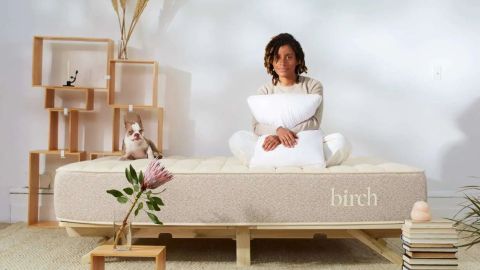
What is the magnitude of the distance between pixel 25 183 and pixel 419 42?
2819 millimetres

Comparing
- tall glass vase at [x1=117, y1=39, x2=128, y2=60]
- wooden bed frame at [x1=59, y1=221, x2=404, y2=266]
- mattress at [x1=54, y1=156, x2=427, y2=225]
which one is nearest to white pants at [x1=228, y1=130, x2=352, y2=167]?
mattress at [x1=54, y1=156, x2=427, y2=225]

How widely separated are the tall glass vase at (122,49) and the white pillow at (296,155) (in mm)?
1323

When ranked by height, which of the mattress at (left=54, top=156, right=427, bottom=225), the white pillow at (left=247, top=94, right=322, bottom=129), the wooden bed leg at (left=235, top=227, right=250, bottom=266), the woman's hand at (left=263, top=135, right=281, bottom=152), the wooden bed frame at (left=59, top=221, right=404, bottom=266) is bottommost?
the wooden bed leg at (left=235, top=227, right=250, bottom=266)

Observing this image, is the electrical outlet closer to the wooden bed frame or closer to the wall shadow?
the wall shadow

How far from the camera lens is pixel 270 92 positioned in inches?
116

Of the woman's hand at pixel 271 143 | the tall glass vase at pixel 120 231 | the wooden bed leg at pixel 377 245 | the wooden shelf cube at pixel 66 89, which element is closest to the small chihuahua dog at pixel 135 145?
the wooden shelf cube at pixel 66 89

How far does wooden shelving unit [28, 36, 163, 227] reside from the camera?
10.9 ft

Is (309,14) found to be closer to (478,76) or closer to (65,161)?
(478,76)

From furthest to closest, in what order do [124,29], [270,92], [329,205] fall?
[124,29] → [270,92] → [329,205]

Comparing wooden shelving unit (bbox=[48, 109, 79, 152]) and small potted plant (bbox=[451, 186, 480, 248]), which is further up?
wooden shelving unit (bbox=[48, 109, 79, 152])

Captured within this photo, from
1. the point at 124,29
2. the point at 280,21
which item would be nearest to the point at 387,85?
the point at 280,21

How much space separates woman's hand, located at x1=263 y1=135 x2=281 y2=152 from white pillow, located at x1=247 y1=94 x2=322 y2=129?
0.56 feet

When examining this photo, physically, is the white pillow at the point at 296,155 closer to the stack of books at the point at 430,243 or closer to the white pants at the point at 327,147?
the white pants at the point at 327,147

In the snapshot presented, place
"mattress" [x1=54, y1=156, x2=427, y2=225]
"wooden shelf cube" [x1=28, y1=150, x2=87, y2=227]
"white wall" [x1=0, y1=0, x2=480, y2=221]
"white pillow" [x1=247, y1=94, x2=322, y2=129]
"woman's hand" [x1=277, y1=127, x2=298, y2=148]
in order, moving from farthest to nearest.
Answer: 1. "white wall" [x1=0, y1=0, x2=480, y2=221]
2. "wooden shelf cube" [x1=28, y1=150, x2=87, y2=227]
3. "white pillow" [x1=247, y1=94, x2=322, y2=129]
4. "woman's hand" [x1=277, y1=127, x2=298, y2=148]
5. "mattress" [x1=54, y1=156, x2=427, y2=225]
